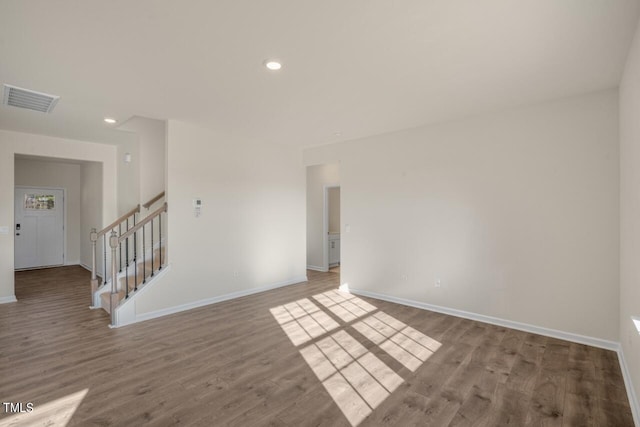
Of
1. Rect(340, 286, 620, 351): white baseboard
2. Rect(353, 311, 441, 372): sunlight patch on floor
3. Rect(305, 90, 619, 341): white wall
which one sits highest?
Rect(305, 90, 619, 341): white wall

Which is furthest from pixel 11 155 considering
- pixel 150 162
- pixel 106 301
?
pixel 106 301

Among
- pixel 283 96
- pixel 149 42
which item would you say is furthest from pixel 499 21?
pixel 149 42

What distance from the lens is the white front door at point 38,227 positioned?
7574 mm

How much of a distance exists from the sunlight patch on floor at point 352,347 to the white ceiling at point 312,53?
2.73 m

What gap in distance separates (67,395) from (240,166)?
3756 millimetres

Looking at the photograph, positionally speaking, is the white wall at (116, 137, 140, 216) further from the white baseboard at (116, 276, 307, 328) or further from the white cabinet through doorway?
the white cabinet through doorway

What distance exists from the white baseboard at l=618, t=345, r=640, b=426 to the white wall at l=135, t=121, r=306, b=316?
186 inches

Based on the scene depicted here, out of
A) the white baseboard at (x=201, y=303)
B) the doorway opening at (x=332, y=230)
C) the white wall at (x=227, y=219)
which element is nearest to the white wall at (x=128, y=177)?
the white wall at (x=227, y=219)

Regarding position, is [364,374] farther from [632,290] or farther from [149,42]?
[149,42]

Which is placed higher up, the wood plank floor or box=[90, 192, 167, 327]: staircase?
→ box=[90, 192, 167, 327]: staircase

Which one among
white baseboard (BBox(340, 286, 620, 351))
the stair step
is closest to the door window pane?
→ the stair step

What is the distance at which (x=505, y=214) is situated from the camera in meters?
3.91

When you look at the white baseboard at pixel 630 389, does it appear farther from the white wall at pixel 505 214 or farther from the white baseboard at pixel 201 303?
the white baseboard at pixel 201 303

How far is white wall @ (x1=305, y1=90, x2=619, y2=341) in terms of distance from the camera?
335cm
